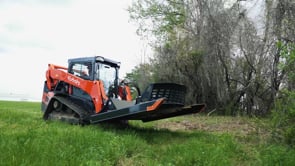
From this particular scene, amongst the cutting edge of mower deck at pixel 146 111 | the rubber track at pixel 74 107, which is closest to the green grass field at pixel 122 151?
the cutting edge of mower deck at pixel 146 111

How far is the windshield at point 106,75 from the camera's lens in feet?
30.0

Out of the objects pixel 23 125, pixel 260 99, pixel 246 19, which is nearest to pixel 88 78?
pixel 23 125

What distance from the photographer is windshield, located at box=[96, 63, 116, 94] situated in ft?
30.0

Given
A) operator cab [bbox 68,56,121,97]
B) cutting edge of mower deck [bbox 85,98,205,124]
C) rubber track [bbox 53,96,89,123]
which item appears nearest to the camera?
cutting edge of mower deck [bbox 85,98,205,124]

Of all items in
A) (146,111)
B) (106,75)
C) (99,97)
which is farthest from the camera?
(106,75)

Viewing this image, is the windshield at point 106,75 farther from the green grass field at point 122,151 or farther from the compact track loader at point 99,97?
the green grass field at point 122,151

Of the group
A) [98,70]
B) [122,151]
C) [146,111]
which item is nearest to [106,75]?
[98,70]

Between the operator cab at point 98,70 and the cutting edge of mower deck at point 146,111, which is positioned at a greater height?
the operator cab at point 98,70

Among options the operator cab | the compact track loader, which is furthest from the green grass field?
the operator cab

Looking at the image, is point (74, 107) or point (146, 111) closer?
point (146, 111)

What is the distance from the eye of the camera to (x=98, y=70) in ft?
29.6

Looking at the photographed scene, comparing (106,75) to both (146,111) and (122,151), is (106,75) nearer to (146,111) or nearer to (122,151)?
(146,111)

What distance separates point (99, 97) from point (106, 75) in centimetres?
112

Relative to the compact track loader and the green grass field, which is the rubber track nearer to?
the compact track loader
